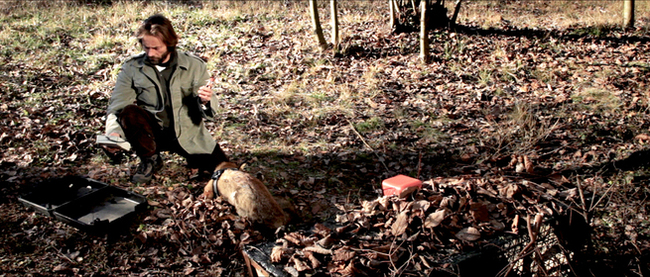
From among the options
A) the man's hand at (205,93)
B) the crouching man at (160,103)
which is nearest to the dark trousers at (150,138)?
the crouching man at (160,103)

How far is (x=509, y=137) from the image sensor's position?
5547 mm

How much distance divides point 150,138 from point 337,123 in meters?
2.69

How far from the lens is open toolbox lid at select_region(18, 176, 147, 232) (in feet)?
13.0

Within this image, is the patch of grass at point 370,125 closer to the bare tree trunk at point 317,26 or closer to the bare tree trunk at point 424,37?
the bare tree trunk at point 424,37

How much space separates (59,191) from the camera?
4379 millimetres

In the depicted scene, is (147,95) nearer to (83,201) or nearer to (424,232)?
(83,201)

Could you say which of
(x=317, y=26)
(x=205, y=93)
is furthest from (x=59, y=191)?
(x=317, y=26)

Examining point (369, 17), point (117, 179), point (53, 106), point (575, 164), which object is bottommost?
point (575, 164)

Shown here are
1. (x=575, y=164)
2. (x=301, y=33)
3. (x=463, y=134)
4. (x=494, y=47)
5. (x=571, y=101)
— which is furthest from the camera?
(x=301, y=33)

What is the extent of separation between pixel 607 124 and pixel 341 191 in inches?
143

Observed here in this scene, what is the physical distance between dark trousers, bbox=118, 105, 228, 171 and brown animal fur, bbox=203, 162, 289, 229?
54cm

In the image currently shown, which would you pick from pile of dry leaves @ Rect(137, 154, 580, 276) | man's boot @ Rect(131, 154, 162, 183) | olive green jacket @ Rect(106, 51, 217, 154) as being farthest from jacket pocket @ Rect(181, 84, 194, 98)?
pile of dry leaves @ Rect(137, 154, 580, 276)

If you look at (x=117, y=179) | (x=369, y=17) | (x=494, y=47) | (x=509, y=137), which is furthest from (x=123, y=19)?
(x=509, y=137)

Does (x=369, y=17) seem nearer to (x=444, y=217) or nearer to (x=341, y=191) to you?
(x=341, y=191)
